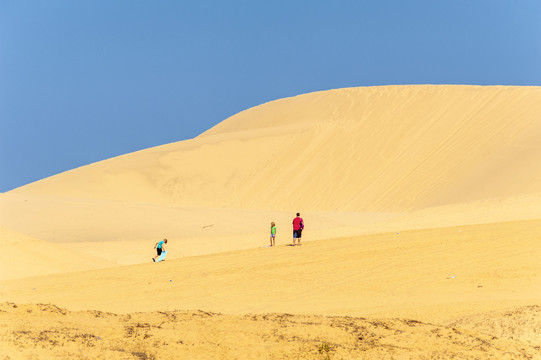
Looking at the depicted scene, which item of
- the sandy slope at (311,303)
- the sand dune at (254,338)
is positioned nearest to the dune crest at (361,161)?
the sandy slope at (311,303)

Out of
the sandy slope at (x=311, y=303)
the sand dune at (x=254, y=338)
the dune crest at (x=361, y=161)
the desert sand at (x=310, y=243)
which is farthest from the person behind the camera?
the dune crest at (x=361, y=161)

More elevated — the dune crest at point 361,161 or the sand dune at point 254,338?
the dune crest at point 361,161

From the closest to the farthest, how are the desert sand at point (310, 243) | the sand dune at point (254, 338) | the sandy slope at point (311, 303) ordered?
the sand dune at point (254, 338)
the sandy slope at point (311, 303)
the desert sand at point (310, 243)

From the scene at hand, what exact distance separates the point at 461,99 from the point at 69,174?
26.7 meters

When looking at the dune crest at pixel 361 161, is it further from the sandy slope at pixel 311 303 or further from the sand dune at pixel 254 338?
the sand dune at pixel 254 338

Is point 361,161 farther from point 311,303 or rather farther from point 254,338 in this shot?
point 254,338

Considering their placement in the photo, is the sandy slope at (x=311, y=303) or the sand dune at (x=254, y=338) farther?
the sandy slope at (x=311, y=303)

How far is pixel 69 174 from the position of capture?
4709cm

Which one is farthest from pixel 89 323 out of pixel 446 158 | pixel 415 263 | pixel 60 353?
pixel 446 158

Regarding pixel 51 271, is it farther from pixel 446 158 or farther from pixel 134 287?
pixel 446 158

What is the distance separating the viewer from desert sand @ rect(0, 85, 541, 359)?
8.33m

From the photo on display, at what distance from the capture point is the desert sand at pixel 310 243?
833 centimetres

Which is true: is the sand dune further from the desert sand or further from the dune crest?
the dune crest

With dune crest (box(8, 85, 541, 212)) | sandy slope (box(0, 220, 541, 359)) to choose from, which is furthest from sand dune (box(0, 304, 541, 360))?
dune crest (box(8, 85, 541, 212))
